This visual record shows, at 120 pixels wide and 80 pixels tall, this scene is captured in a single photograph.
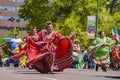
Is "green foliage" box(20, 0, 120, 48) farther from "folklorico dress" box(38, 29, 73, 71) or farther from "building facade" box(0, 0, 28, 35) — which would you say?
"building facade" box(0, 0, 28, 35)

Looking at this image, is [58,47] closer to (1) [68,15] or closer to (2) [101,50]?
(2) [101,50]

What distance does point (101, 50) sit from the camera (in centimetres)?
1909

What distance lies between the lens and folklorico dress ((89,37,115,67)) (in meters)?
18.7

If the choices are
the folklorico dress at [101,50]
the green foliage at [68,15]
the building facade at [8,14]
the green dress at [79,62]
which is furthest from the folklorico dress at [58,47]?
the building facade at [8,14]

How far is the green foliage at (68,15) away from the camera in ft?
163

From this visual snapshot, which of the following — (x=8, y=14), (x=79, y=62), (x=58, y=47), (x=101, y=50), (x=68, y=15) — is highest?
(x=8, y=14)

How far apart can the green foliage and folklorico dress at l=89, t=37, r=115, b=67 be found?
29.3 meters

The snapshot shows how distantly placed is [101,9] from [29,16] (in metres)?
6.74

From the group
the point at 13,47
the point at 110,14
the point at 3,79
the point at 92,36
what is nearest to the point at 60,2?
the point at 110,14

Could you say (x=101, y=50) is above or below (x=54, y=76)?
above

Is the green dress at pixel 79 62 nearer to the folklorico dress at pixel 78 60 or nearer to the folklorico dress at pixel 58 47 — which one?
the folklorico dress at pixel 78 60

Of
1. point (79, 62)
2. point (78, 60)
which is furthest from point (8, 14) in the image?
point (78, 60)

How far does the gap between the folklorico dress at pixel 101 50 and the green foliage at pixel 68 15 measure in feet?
96.0

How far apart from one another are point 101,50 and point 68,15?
32.0 meters
